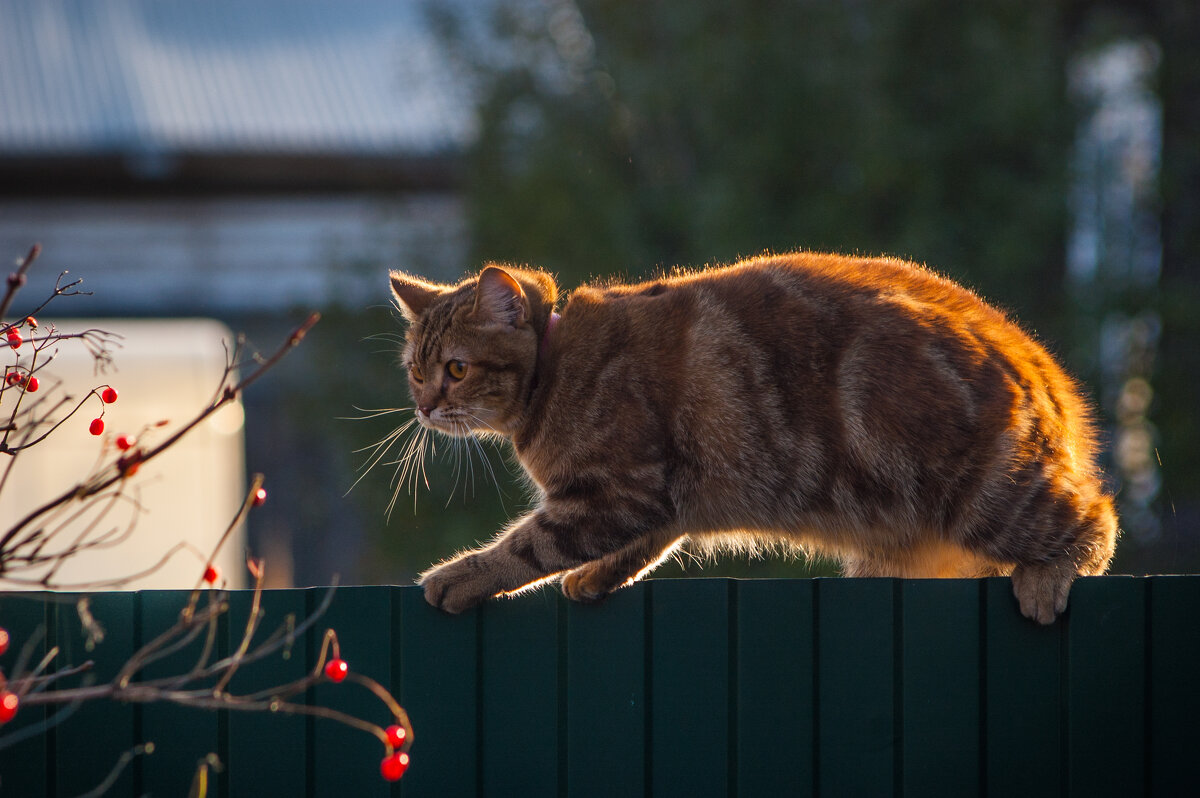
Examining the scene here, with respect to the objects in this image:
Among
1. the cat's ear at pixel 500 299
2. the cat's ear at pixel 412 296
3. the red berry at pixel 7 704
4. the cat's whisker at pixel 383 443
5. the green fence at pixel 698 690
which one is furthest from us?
the cat's ear at pixel 412 296

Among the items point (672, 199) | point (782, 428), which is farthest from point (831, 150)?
point (782, 428)

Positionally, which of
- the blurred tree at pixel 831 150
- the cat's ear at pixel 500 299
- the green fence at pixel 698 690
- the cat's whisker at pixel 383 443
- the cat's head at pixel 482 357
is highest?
the blurred tree at pixel 831 150

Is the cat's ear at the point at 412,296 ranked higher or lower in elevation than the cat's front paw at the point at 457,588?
higher

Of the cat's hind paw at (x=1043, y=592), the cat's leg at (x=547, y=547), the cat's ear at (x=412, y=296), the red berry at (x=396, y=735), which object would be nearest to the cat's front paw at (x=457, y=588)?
the cat's leg at (x=547, y=547)

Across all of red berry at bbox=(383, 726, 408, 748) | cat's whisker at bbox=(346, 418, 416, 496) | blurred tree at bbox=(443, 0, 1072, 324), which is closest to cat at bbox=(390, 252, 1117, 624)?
cat's whisker at bbox=(346, 418, 416, 496)

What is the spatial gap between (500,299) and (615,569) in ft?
2.59

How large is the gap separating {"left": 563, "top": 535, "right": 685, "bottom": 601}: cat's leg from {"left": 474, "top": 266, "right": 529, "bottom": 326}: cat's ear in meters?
0.69

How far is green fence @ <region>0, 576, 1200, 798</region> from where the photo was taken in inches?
98.2

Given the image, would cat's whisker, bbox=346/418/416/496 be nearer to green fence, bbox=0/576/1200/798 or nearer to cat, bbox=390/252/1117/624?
cat, bbox=390/252/1117/624

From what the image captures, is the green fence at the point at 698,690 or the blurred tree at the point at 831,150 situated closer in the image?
the green fence at the point at 698,690

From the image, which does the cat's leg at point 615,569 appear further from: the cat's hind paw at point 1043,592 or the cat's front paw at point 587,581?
the cat's hind paw at point 1043,592

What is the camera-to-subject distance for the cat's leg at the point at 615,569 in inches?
111

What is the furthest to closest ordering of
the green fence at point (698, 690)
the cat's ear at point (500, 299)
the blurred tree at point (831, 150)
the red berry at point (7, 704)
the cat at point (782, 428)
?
the blurred tree at point (831, 150)
the cat's ear at point (500, 299)
the cat at point (782, 428)
the green fence at point (698, 690)
the red berry at point (7, 704)

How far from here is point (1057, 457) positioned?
2.75m
